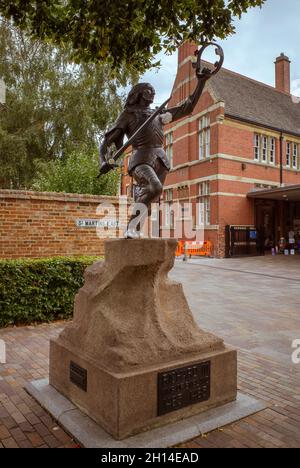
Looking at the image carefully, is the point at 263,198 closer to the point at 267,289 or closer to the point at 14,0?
the point at 267,289

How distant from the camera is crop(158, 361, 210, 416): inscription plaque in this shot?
319cm

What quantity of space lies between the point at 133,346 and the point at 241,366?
6.78ft

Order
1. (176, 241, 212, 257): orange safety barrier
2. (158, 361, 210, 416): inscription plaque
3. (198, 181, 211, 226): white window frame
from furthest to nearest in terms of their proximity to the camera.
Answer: (198, 181, 211, 226): white window frame < (176, 241, 212, 257): orange safety barrier < (158, 361, 210, 416): inscription plaque

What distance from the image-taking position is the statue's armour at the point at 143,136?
3.71 metres

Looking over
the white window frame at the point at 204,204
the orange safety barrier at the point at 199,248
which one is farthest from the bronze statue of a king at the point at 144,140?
the white window frame at the point at 204,204

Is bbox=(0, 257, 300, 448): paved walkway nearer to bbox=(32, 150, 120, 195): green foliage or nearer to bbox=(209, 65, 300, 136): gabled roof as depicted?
bbox=(32, 150, 120, 195): green foliage

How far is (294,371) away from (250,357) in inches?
24.3

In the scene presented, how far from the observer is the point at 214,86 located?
22.4 metres

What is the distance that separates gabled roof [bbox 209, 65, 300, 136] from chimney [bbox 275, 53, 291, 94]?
202 centimetres

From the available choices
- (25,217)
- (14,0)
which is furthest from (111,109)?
(14,0)

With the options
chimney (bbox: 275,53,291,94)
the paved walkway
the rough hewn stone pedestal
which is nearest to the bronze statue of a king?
the rough hewn stone pedestal

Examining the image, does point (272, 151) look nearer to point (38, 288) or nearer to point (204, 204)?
point (204, 204)

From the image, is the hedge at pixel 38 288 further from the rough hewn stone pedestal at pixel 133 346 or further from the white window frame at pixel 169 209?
the white window frame at pixel 169 209

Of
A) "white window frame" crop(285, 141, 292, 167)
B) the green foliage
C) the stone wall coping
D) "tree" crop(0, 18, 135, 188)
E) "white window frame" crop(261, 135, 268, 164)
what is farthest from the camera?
"white window frame" crop(285, 141, 292, 167)
